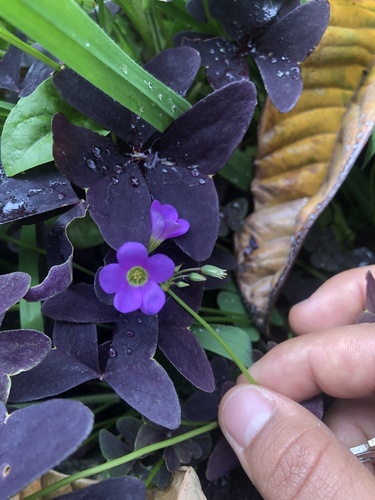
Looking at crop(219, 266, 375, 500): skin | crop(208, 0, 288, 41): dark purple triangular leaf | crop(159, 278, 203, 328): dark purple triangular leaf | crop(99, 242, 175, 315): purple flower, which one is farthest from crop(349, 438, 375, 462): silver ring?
crop(208, 0, 288, 41): dark purple triangular leaf

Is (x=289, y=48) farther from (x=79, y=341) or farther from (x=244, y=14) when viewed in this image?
(x=79, y=341)

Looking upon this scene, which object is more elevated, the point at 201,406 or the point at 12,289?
the point at 12,289

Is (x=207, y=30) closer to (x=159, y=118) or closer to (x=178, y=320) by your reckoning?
(x=159, y=118)

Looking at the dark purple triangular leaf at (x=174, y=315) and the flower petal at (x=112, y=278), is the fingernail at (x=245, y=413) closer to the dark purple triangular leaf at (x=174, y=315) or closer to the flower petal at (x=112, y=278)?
the dark purple triangular leaf at (x=174, y=315)

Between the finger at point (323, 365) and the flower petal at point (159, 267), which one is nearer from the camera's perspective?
the flower petal at point (159, 267)

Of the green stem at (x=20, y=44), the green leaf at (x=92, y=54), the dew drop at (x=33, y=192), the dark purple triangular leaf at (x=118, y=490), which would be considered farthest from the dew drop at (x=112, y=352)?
the green stem at (x=20, y=44)

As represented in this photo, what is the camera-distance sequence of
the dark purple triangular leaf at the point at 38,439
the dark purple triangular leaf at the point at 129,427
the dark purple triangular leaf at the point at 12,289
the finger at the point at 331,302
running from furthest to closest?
the finger at the point at 331,302 < the dark purple triangular leaf at the point at 129,427 < the dark purple triangular leaf at the point at 12,289 < the dark purple triangular leaf at the point at 38,439

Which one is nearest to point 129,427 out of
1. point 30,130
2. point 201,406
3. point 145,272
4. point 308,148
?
point 201,406

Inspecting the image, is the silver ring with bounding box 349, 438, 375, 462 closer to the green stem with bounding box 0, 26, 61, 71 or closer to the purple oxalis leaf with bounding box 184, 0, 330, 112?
the purple oxalis leaf with bounding box 184, 0, 330, 112
